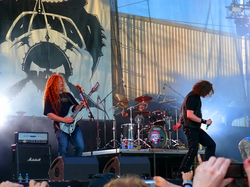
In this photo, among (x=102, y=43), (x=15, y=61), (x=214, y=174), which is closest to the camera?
(x=214, y=174)

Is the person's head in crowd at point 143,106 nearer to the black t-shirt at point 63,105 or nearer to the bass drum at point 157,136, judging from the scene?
the bass drum at point 157,136

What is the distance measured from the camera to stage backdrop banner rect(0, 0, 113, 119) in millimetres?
7145

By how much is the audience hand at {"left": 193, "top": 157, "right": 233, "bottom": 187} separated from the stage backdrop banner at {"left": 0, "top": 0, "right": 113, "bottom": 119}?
6.36 meters

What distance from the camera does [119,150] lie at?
6.41 meters

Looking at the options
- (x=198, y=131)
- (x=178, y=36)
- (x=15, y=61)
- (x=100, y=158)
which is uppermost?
(x=178, y=36)

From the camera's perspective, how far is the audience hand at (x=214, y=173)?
0.95 metres

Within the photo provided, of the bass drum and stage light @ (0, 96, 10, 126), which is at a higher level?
stage light @ (0, 96, 10, 126)

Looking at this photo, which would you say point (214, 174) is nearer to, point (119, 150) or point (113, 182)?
point (113, 182)

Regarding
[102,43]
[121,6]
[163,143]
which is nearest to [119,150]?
[163,143]

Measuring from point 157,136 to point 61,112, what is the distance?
2.95 m

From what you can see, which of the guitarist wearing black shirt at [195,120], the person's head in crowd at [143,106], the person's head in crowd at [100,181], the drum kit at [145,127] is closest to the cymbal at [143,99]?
the drum kit at [145,127]

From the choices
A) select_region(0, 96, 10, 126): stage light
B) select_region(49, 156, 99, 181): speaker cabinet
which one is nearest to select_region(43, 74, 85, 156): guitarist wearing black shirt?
select_region(49, 156, 99, 181): speaker cabinet

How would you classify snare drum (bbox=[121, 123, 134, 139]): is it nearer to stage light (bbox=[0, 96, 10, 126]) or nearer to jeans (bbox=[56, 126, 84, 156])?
stage light (bbox=[0, 96, 10, 126])

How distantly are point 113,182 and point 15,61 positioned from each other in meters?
6.06
